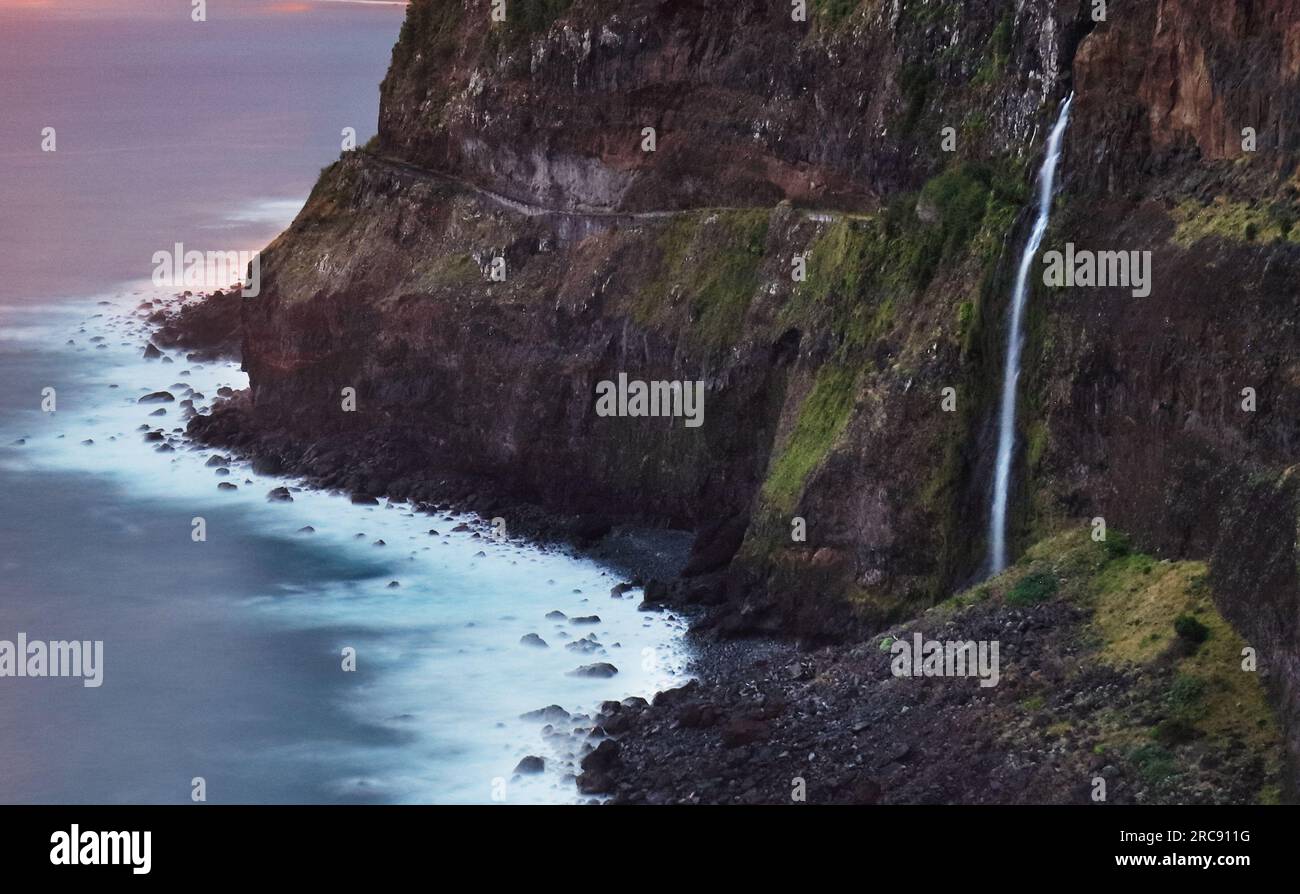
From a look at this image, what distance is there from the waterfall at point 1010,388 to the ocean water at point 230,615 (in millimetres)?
8572

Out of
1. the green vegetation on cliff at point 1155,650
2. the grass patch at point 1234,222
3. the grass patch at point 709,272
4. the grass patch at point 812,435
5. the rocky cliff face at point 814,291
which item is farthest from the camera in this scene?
the grass patch at point 709,272

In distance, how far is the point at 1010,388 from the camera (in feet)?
191

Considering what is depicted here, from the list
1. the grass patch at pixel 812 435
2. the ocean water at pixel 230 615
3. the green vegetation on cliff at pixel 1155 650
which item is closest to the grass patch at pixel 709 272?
the grass patch at pixel 812 435

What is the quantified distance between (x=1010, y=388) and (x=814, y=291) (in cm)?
990

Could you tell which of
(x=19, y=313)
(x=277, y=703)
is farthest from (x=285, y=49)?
(x=277, y=703)

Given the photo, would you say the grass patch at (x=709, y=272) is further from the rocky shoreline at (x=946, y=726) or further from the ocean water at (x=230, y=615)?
the rocky shoreline at (x=946, y=726)

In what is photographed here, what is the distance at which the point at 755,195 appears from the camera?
71000 millimetres

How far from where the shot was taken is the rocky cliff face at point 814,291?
53469 millimetres

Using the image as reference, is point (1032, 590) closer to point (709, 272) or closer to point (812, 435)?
point (812, 435)

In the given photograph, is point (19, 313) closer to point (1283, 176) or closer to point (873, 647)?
point (873, 647)

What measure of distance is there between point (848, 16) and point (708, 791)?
1040 inches

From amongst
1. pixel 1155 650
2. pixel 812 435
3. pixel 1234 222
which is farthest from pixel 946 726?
pixel 812 435

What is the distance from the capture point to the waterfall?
190 feet

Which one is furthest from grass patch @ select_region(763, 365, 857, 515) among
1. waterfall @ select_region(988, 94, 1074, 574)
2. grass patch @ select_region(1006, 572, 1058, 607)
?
grass patch @ select_region(1006, 572, 1058, 607)
